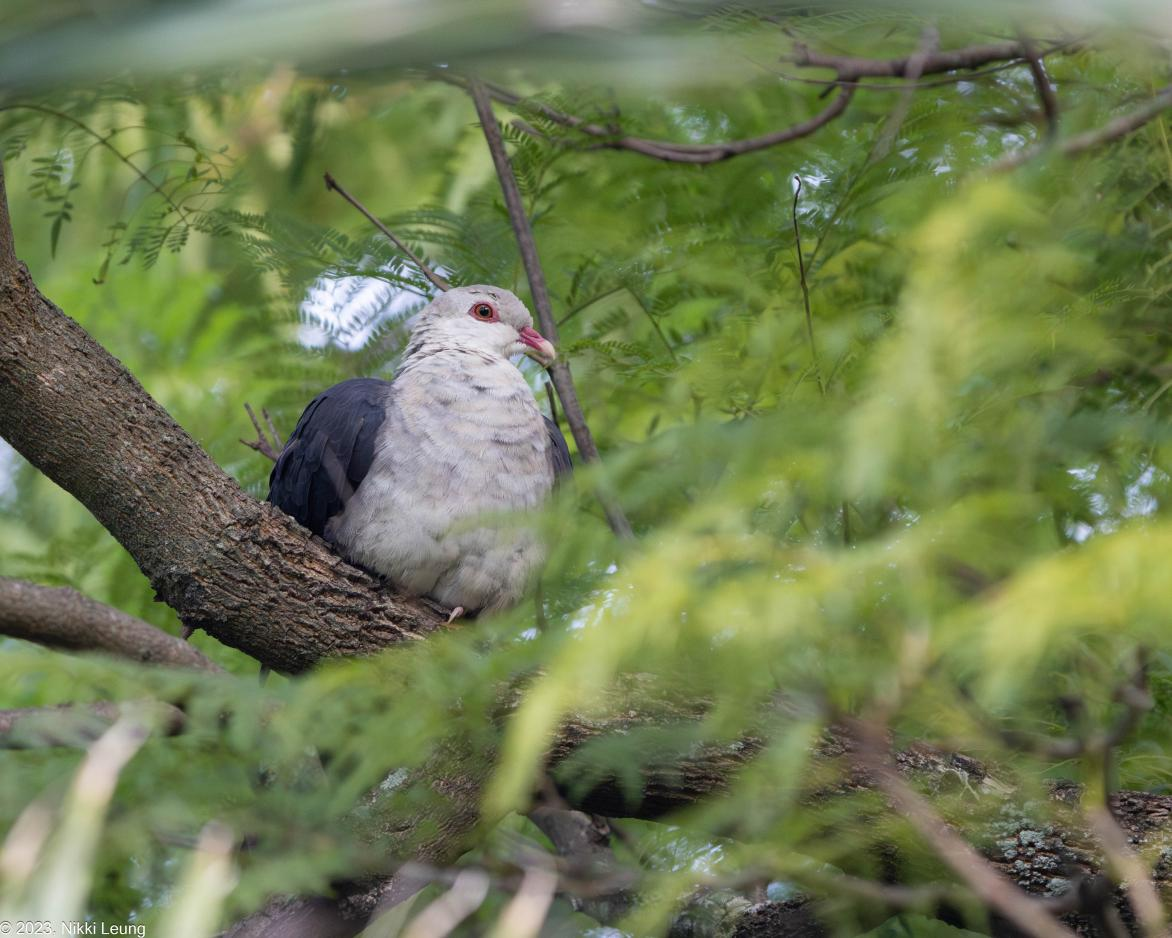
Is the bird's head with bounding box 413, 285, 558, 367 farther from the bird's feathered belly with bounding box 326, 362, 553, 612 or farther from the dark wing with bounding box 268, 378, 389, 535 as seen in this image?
the dark wing with bounding box 268, 378, 389, 535

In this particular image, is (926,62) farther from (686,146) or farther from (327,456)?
(327,456)

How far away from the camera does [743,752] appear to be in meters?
2.88

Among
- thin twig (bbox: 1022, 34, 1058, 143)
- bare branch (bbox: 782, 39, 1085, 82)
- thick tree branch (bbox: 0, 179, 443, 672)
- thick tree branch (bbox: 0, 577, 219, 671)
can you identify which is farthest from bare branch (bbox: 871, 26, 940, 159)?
thick tree branch (bbox: 0, 577, 219, 671)

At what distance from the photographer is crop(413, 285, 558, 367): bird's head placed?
160 inches

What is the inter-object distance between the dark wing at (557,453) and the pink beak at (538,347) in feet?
0.68

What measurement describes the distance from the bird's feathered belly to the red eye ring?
1.52 feet

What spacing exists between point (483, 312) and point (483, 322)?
0.05 metres

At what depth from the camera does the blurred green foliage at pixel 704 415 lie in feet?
4.61

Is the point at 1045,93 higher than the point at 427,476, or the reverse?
the point at 1045,93

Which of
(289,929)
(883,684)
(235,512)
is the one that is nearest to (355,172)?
(235,512)

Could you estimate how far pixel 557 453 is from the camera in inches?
153

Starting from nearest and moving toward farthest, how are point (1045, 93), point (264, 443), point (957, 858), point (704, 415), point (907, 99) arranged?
point (957, 858) < point (704, 415) < point (907, 99) < point (1045, 93) < point (264, 443)

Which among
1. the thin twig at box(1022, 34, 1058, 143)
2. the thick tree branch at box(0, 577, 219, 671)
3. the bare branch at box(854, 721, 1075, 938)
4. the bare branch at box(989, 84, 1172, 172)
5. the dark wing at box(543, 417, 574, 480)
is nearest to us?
the bare branch at box(854, 721, 1075, 938)

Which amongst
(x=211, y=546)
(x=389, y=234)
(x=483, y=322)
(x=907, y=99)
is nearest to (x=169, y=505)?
(x=211, y=546)
